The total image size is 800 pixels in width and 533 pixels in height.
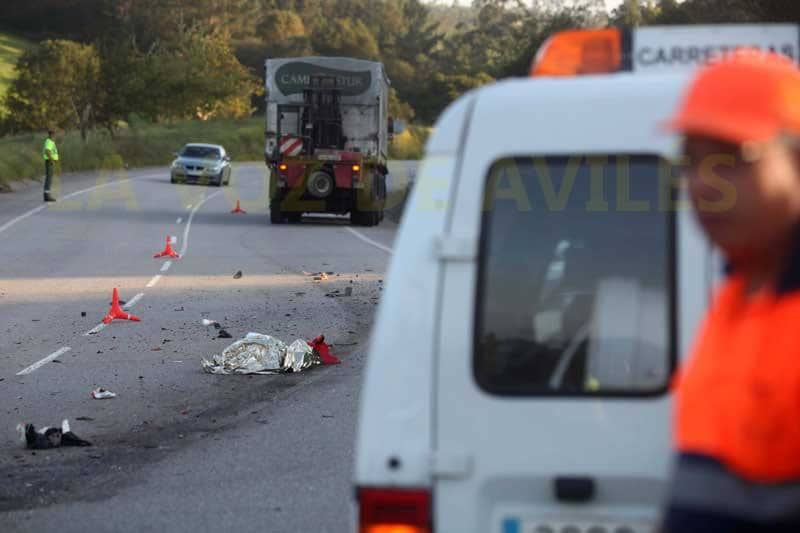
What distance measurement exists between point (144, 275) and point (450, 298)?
19.6 m

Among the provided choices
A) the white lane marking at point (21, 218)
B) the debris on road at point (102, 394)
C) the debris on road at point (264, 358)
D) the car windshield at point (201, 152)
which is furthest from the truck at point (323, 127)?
the debris on road at point (102, 394)

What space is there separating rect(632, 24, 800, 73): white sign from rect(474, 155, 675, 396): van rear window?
0.72 m

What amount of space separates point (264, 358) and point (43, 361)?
2.23 metres

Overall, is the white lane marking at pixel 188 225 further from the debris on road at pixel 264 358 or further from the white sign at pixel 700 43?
the white sign at pixel 700 43

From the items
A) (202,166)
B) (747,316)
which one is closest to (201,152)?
(202,166)

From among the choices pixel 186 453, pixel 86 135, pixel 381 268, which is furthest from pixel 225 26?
pixel 186 453

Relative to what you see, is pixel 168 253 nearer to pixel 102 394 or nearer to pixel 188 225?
pixel 188 225

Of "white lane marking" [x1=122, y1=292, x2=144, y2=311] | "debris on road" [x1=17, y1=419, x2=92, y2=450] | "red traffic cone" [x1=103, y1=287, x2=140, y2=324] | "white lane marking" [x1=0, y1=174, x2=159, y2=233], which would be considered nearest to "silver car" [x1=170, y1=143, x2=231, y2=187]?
"white lane marking" [x1=0, y1=174, x2=159, y2=233]

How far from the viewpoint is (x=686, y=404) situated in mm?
2605

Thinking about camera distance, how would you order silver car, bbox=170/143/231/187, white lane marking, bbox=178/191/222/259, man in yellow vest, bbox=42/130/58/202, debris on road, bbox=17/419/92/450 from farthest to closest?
silver car, bbox=170/143/231/187, man in yellow vest, bbox=42/130/58/202, white lane marking, bbox=178/191/222/259, debris on road, bbox=17/419/92/450

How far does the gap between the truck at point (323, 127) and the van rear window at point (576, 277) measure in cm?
3047

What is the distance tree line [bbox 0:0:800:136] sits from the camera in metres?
74.2

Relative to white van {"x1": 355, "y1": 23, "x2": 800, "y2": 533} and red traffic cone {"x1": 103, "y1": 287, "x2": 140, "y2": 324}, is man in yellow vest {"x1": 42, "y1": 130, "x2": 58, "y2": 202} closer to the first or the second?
red traffic cone {"x1": 103, "y1": 287, "x2": 140, "y2": 324}

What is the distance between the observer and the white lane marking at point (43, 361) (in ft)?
44.0
